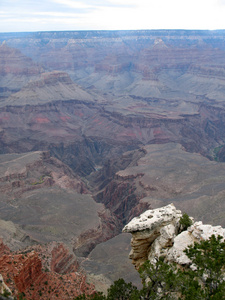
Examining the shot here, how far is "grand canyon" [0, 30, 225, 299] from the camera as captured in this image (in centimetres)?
4062

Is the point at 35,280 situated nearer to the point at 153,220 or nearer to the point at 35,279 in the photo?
the point at 35,279

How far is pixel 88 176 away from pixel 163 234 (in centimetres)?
8923

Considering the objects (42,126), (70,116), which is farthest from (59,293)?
(70,116)

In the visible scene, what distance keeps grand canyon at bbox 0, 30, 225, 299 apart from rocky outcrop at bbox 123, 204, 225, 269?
→ 9.52 metres

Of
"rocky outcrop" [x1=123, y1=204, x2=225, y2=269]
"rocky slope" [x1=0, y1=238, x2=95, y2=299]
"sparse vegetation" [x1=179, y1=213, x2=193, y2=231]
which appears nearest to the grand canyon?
"rocky slope" [x1=0, y1=238, x2=95, y2=299]

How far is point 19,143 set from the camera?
125 metres

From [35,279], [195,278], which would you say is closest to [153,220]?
[195,278]

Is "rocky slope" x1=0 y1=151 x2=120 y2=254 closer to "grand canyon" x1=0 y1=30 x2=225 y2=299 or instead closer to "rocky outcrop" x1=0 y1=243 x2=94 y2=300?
"grand canyon" x1=0 y1=30 x2=225 y2=299

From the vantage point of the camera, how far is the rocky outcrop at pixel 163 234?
22641mm

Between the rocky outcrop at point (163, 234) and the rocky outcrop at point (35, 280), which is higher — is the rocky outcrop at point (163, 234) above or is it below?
above

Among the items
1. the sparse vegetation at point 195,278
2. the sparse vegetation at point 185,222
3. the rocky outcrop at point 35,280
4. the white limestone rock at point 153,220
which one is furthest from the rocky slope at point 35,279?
the sparse vegetation at point 185,222

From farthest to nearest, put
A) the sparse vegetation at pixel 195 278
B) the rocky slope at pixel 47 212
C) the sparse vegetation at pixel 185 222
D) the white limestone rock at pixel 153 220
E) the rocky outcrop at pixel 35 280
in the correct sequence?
1. the rocky slope at pixel 47 212
2. the rocky outcrop at pixel 35 280
3. the sparse vegetation at pixel 185 222
4. the white limestone rock at pixel 153 220
5. the sparse vegetation at pixel 195 278

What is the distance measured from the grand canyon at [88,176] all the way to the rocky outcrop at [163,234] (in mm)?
9525

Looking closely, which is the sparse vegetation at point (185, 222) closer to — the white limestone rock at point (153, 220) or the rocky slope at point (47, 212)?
the white limestone rock at point (153, 220)
